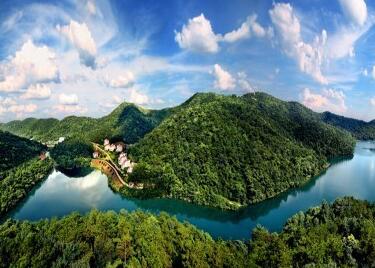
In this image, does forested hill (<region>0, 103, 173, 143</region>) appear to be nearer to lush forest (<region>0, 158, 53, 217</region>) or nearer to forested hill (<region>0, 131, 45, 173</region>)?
forested hill (<region>0, 131, 45, 173</region>)

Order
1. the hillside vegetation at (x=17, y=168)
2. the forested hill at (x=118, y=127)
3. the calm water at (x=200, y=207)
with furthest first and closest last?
the forested hill at (x=118, y=127), the hillside vegetation at (x=17, y=168), the calm water at (x=200, y=207)

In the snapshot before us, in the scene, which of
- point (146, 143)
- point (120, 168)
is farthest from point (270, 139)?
point (120, 168)

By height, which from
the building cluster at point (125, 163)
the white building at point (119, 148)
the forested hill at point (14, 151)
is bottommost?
the forested hill at point (14, 151)

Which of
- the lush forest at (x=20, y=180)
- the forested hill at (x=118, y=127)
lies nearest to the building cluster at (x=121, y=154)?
the forested hill at (x=118, y=127)

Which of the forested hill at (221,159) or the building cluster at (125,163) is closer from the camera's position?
the forested hill at (221,159)

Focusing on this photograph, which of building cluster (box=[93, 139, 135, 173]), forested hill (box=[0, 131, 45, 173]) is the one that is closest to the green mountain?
building cluster (box=[93, 139, 135, 173])

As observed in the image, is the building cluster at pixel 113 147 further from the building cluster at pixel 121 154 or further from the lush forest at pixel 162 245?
the lush forest at pixel 162 245
